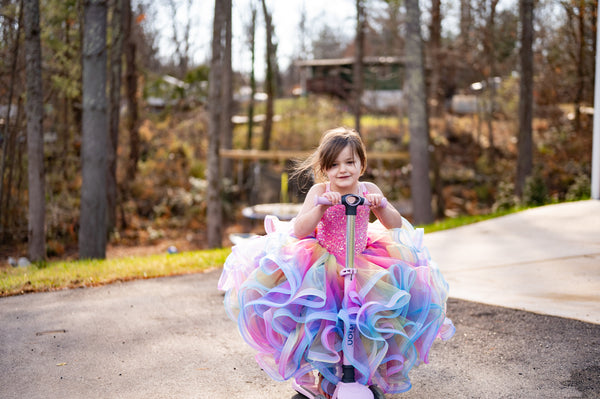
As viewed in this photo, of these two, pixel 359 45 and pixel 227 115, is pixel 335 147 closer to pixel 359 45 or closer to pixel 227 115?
pixel 359 45

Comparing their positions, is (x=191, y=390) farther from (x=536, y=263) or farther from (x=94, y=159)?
(x=94, y=159)

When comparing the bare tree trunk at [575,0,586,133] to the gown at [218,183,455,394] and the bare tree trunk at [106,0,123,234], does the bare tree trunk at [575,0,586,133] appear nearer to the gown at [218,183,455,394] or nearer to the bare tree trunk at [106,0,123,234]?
the bare tree trunk at [106,0,123,234]

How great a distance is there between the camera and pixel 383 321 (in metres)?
2.83

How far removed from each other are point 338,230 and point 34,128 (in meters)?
6.45

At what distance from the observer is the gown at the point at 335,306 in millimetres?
2822

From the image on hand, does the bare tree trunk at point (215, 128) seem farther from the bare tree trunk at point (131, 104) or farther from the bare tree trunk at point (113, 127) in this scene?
the bare tree trunk at point (131, 104)

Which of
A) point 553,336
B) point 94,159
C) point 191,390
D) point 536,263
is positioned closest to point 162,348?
point 191,390

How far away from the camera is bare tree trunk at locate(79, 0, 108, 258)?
329 inches

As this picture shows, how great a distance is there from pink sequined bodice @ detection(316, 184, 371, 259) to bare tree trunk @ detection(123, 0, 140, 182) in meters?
15.2

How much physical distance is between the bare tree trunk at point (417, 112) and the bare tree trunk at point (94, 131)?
6392 millimetres

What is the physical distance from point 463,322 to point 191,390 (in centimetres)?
240

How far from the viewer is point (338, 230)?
3.15 m

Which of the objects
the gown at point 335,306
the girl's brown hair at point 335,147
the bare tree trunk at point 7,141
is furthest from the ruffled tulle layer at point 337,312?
the bare tree trunk at point 7,141

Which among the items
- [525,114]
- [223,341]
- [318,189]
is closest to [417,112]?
[525,114]
